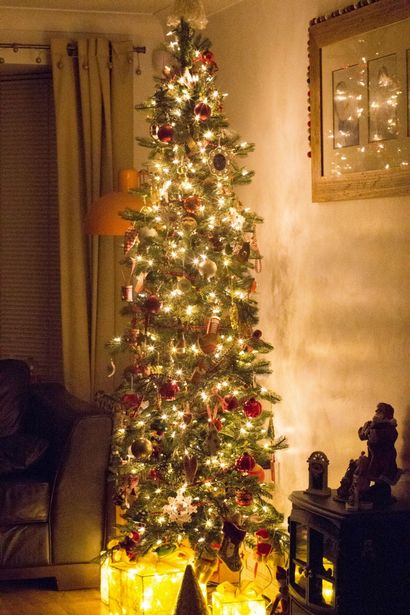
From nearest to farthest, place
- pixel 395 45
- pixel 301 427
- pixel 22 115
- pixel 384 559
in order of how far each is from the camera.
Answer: pixel 384 559, pixel 395 45, pixel 301 427, pixel 22 115

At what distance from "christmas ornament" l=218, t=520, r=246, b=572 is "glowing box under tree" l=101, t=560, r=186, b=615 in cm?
23

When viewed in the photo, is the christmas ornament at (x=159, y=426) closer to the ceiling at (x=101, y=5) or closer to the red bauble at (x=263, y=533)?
the red bauble at (x=263, y=533)

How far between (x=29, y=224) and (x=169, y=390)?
96.3 inches

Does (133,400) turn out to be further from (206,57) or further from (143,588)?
(206,57)

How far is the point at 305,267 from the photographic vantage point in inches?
175

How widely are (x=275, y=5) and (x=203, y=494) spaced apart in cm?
227

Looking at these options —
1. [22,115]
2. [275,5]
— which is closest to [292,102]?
[275,5]

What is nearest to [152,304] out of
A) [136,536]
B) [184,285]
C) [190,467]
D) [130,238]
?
[184,285]

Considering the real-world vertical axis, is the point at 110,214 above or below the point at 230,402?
above

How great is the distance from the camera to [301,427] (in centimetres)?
447

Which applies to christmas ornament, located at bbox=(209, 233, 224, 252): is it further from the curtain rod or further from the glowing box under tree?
the curtain rod

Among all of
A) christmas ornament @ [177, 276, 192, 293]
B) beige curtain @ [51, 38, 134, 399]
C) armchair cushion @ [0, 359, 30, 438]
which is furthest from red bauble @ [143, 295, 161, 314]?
beige curtain @ [51, 38, 134, 399]

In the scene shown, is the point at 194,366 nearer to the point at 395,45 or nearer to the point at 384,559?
the point at 384,559

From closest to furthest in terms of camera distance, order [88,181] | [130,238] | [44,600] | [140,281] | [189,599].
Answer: [189,599]
[140,281]
[44,600]
[130,238]
[88,181]
